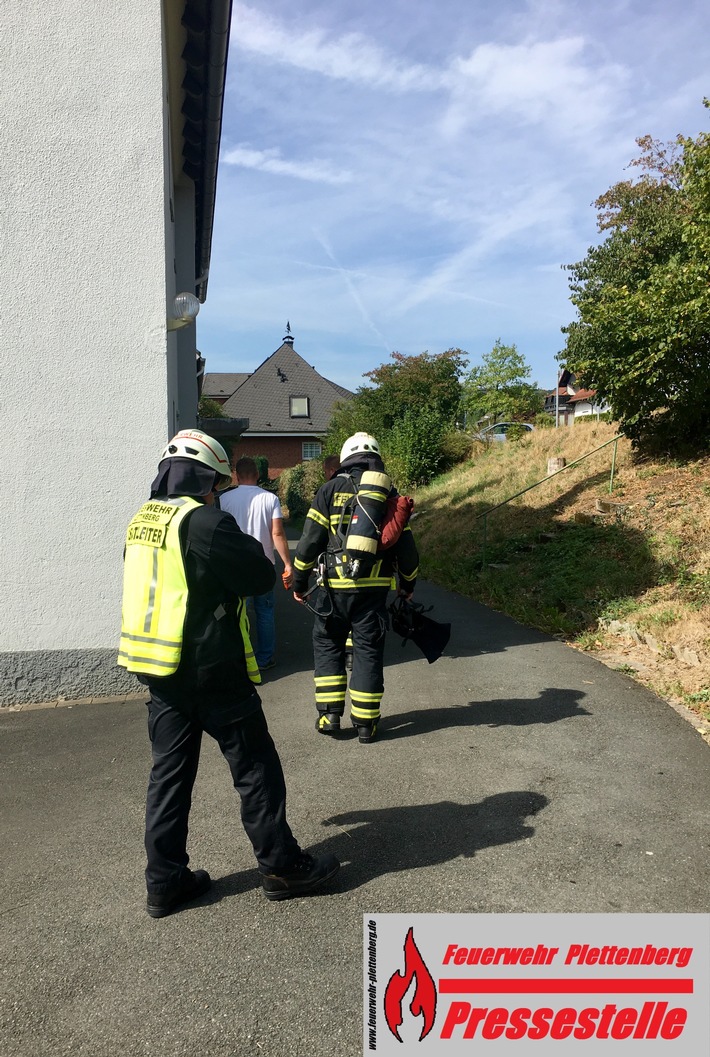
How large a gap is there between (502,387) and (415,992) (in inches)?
2240

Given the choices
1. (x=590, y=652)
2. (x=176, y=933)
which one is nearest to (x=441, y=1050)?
(x=176, y=933)

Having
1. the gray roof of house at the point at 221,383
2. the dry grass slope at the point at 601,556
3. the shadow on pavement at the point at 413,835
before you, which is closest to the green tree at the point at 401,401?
the dry grass slope at the point at 601,556

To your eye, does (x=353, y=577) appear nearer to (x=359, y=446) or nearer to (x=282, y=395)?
(x=359, y=446)

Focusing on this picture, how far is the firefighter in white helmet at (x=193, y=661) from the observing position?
113 inches

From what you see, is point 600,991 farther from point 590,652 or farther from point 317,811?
point 590,652

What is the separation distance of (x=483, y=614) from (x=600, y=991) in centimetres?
728

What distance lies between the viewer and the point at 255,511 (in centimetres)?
630

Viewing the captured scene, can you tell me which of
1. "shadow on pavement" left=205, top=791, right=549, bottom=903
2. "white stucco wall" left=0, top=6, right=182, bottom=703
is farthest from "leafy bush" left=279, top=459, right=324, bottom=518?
"shadow on pavement" left=205, top=791, right=549, bottom=903

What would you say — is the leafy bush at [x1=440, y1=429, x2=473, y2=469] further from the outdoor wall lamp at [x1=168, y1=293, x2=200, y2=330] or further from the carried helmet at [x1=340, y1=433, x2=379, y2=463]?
the carried helmet at [x1=340, y1=433, x2=379, y2=463]

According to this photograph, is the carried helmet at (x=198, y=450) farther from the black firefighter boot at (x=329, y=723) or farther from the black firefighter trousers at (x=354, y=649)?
the black firefighter boot at (x=329, y=723)

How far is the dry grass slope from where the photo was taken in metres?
6.69

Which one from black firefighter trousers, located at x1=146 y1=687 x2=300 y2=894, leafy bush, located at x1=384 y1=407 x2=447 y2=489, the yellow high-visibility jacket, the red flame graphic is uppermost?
leafy bush, located at x1=384 y1=407 x2=447 y2=489

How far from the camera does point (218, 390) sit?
207ft

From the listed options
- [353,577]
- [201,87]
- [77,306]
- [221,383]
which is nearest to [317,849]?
[353,577]
